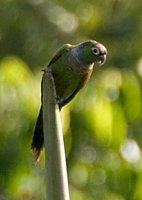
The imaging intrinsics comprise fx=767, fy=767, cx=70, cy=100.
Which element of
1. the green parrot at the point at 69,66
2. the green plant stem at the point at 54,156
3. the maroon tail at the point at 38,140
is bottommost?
the green plant stem at the point at 54,156

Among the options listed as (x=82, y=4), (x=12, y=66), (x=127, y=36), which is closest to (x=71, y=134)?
(x=12, y=66)

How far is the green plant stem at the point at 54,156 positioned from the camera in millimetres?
631

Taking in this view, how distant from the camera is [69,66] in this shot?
909mm

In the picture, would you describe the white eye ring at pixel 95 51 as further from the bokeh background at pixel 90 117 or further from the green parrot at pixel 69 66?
the bokeh background at pixel 90 117

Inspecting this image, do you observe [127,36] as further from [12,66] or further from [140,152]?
[12,66]

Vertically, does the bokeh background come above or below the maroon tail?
above

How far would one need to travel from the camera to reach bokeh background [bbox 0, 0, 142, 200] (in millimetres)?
1758

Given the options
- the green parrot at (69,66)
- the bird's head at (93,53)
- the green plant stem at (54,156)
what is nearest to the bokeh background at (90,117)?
the green parrot at (69,66)

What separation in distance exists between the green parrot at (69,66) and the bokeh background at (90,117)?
2.42 ft

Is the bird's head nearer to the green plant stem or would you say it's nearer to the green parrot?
the green parrot

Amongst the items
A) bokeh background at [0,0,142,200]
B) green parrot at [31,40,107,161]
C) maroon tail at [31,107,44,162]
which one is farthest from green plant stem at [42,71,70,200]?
bokeh background at [0,0,142,200]

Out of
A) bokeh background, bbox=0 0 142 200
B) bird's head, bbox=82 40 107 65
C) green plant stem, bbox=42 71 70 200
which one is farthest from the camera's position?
bokeh background, bbox=0 0 142 200

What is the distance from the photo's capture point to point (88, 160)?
6.64 feet

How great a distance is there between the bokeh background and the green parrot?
737 mm
